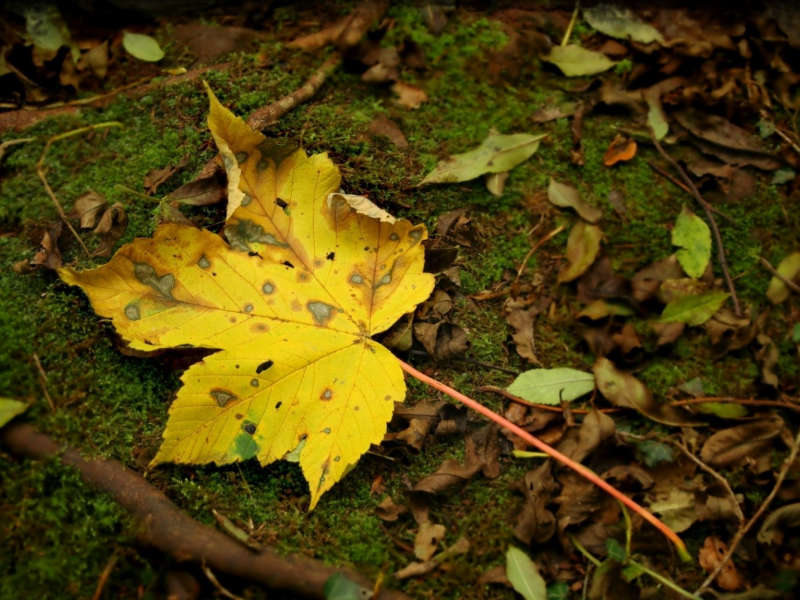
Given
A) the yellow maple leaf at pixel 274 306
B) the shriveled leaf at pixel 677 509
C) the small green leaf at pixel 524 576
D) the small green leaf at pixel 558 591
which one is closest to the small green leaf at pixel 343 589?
the yellow maple leaf at pixel 274 306

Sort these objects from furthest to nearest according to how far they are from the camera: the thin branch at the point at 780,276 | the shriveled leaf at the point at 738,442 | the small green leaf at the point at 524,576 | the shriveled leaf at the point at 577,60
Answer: the shriveled leaf at the point at 577,60, the thin branch at the point at 780,276, the shriveled leaf at the point at 738,442, the small green leaf at the point at 524,576

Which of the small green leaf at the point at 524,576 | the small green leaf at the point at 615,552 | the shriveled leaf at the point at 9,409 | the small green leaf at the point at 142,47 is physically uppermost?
the small green leaf at the point at 142,47

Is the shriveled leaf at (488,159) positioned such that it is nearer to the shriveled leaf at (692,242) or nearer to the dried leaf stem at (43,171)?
the shriveled leaf at (692,242)

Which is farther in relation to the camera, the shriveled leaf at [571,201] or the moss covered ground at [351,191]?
the shriveled leaf at [571,201]

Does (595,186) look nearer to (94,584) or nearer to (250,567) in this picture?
(250,567)

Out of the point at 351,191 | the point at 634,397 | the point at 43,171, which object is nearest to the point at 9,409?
the point at 43,171

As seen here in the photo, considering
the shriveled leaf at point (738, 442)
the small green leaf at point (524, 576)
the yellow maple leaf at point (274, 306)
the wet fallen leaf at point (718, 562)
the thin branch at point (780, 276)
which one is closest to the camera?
the yellow maple leaf at point (274, 306)

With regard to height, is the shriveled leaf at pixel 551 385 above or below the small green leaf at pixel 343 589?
above

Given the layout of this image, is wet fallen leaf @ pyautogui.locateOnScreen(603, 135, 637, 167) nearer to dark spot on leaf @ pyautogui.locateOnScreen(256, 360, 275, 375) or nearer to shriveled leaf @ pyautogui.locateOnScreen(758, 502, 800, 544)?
shriveled leaf @ pyautogui.locateOnScreen(758, 502, 800, 544)
